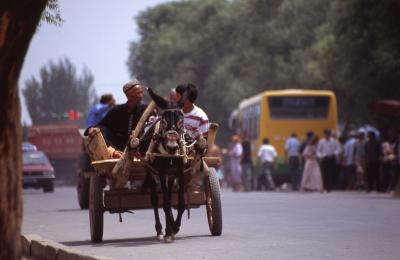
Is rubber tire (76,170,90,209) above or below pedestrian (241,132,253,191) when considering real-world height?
below

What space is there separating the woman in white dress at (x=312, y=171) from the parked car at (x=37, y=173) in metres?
12.2

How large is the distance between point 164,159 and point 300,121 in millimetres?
31316

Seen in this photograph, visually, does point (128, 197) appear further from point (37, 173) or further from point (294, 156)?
point (37, 173)

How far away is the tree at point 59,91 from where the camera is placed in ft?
513

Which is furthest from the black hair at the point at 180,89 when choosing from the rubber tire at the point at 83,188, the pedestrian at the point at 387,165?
the pedestrian at the point at 387,165

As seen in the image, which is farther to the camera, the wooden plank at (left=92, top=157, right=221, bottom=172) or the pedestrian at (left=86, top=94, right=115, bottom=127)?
the pedestrian at (left=86, top=94, right=115, bottom=127)

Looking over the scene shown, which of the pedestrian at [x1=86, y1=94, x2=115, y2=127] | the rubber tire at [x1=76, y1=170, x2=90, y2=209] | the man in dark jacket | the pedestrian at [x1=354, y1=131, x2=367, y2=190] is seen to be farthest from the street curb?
the pedestrian at [x1=354, y1=131, x2=367, y2=190]

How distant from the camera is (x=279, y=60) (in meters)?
77.0

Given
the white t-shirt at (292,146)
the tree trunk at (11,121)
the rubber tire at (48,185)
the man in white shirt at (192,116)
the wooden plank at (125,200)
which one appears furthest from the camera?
the rubber tire at (48,185)

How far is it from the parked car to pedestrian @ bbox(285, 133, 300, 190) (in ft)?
32.6

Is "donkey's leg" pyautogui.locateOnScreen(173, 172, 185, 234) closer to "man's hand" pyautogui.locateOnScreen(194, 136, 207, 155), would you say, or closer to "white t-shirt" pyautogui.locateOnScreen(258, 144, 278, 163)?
"man's hand" pyautogui.locateOnScreen(194, 136, 207, 155)

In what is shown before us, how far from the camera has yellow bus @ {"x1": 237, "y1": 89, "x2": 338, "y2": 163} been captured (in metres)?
44.9

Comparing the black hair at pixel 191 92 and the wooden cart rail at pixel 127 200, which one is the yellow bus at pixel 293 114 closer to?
the wooden cart rail at pixel 127 200

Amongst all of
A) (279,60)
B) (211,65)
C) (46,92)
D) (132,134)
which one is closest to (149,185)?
(132,134)
